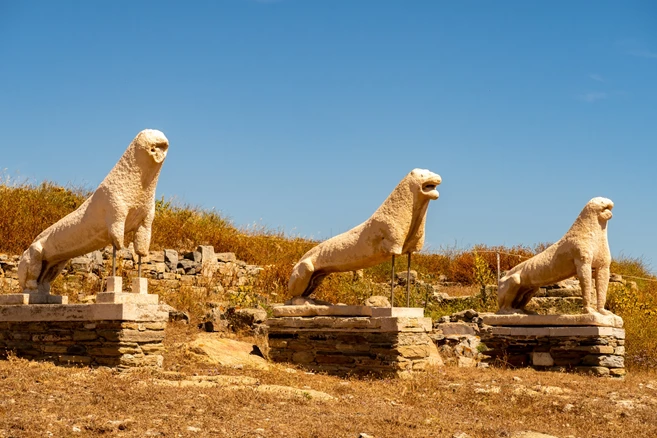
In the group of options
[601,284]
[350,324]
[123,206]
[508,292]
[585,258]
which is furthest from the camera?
[508,292]

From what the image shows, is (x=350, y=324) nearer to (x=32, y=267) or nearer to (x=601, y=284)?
(x=601, y=284)

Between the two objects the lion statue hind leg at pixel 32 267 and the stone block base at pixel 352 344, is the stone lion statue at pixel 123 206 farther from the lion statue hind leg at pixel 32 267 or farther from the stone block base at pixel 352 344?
the stone block base at pixel 352 344

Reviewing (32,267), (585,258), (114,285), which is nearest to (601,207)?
(585,258)

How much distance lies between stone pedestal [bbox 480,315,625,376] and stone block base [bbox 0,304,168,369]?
215 inches

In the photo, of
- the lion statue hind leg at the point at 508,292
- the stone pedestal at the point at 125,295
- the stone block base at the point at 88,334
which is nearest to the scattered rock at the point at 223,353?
the stone block base at the point at 88,334

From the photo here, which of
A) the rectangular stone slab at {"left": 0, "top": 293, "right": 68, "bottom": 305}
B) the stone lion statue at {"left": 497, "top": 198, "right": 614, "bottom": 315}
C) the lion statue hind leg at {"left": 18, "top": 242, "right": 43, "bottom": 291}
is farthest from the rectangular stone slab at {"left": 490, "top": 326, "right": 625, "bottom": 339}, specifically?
the lion statue hind leg at {"left": 18, "top": 242, "right": 43, "bottom": 291}

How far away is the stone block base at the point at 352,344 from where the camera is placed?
1020 centimetres

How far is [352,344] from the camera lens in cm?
1070

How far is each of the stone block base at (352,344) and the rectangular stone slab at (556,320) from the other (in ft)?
4.39

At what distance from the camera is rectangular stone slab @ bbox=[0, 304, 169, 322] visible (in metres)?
9.05

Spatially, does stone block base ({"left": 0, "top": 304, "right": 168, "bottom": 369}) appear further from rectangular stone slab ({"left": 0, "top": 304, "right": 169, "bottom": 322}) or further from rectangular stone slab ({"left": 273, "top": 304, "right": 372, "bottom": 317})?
rectangular stone slab ({"left": 273, "top": 304, "right": 372, "bottom": 317})

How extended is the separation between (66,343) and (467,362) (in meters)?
6.19

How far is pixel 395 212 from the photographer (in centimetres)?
1046

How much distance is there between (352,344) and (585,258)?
139 inches
